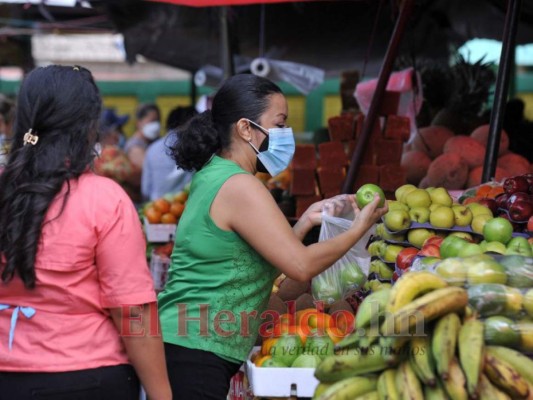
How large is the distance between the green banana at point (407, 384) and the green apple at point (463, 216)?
57.8 inches

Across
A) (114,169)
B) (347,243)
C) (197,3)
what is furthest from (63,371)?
(114,169)

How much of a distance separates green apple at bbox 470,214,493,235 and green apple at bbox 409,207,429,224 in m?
0.22

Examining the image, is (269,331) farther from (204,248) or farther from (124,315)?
(124,315)

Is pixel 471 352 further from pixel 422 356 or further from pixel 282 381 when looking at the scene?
pixel 282 381

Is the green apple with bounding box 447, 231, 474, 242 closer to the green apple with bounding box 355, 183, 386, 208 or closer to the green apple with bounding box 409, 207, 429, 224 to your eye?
the green apple with bounding box 409, 207, 429, 224

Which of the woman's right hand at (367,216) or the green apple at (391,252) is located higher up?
the woman's right hand at (367,216)

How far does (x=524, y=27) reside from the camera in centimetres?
798

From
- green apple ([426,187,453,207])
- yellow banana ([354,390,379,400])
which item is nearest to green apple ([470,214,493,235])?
green apple ([426,187,453,207])

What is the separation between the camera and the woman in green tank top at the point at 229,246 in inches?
105

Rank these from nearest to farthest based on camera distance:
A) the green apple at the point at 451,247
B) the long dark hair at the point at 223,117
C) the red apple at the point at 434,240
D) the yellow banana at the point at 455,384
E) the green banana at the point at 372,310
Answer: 1. the yellow banana at the point at 455,384
2. the green banana at the point at 372,310
3. the long dark hair at the point at 223,117
4. the green apple at the point at 451,247
5. the red apple at the point at 434,240

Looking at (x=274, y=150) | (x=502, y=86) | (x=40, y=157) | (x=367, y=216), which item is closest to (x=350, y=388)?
(x=367, y=216)

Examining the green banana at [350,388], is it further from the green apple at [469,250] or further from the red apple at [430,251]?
the red apple at [430,251]

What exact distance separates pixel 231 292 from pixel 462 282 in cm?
76

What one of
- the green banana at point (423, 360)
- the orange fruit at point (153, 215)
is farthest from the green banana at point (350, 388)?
the orange fruit at point (153, 215)
